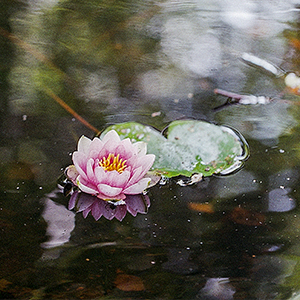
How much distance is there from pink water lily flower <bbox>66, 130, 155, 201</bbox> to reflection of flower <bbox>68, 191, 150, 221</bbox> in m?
0.03

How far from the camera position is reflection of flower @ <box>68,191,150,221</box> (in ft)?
5.09

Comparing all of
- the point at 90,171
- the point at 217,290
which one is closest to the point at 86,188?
the point at 90,171

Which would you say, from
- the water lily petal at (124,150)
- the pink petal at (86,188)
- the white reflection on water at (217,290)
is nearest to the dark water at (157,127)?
the white reflection on water at (217,290)

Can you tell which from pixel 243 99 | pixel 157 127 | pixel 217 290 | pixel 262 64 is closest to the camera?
pixel 217 290

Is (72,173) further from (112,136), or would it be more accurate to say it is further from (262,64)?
(262,64)

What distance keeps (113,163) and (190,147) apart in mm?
345

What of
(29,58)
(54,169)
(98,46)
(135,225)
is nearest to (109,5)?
(98,46)

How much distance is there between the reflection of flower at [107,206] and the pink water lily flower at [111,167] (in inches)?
1.2

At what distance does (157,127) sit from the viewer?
183 centimetres

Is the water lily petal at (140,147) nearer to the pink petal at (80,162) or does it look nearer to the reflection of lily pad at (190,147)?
the reflection of lily pad at (190,147)

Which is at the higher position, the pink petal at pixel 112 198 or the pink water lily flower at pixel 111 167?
the pink water lily flower at pixel 111 167

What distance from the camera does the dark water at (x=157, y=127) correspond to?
142cm

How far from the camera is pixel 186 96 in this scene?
2.02m

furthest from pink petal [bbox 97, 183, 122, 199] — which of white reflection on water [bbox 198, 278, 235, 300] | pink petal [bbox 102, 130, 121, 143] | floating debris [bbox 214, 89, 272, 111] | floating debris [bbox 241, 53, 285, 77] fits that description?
floating debris [bbox 241, 53, 285, 77]
